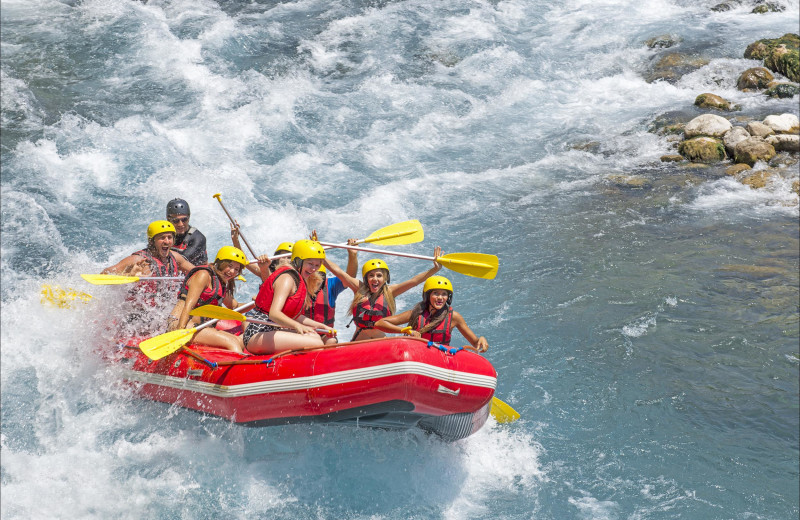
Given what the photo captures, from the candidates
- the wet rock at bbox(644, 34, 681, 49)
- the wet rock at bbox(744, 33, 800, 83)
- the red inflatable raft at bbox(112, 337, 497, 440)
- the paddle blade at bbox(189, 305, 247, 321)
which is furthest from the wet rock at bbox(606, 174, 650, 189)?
the paddle blade at bbox(189, 305, 247, 321)

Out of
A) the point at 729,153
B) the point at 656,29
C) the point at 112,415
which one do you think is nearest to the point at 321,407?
the point at 112,415

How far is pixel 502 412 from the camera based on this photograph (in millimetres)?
6512

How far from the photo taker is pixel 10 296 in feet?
28.0

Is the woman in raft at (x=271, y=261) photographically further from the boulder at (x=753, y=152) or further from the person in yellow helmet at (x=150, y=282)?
the boulder at (x=753, y=152)

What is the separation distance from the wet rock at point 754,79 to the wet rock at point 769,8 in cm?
320

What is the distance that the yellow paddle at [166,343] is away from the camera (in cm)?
543

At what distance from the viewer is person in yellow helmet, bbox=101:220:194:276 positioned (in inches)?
248

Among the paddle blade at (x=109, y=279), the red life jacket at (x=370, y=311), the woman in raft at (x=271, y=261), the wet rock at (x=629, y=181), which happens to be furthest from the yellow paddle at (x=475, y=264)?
the wet rock at (x=629, y=181)

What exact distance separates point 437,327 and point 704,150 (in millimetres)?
7670

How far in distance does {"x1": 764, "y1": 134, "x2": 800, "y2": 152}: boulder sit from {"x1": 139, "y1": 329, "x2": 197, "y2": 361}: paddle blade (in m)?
9.61

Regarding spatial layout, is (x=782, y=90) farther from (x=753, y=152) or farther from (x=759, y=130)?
(x=753, y=152)

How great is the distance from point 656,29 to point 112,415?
45.1ft

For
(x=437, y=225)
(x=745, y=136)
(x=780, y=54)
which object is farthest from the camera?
(x=780, y=54)

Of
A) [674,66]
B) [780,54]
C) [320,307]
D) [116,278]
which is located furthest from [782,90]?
[116,278]
